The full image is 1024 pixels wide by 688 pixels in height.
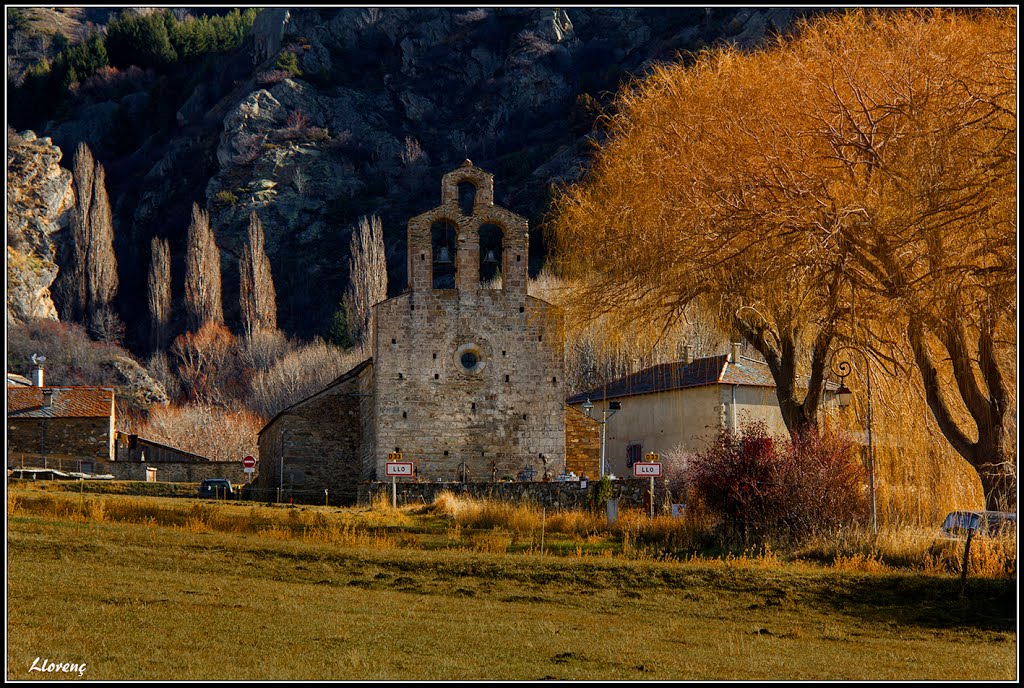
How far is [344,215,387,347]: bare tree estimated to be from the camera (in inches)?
3413

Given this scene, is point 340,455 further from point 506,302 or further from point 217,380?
point 217,380

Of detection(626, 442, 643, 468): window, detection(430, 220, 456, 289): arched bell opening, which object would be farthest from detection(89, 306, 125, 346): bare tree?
detection(626, 442, 643, 468): window

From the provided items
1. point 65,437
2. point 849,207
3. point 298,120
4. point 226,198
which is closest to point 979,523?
point 849,207

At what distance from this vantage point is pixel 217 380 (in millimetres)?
91000

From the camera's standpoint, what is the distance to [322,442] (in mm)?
40562

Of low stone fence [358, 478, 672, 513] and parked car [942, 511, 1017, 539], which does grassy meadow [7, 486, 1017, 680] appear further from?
low stone fence [358, 478, 672, 513]

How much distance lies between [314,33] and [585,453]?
314ft

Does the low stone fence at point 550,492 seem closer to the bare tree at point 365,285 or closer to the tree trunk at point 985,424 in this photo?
the tree trunk at point 985,424

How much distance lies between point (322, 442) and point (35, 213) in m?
65.4

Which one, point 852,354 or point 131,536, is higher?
point 852,354

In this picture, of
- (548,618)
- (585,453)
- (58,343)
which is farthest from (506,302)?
(58,343)

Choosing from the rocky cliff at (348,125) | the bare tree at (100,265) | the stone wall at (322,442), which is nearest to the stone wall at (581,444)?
the stone wall at (322,442)

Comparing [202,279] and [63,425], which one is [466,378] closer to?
[63,425]

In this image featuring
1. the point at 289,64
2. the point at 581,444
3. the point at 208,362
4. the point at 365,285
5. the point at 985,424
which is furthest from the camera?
the point at 289,64
